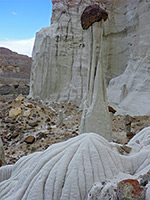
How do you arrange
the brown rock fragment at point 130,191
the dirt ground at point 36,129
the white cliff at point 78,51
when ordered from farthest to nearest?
1. the white cliff at point 78,51
2. the dirt ground at point 36,129
3. the brown rock fragment at point 130,191

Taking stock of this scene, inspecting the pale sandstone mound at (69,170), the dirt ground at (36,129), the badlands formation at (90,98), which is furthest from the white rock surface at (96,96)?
the pale sandstone mound at (69,170)

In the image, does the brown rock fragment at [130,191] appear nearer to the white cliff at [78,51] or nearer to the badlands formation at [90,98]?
the badlands formation at [90,98]

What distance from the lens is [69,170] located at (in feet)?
4.32

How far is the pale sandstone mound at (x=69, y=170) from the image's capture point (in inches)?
48.9

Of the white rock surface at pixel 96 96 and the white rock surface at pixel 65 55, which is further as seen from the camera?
the white rock surface at pixel 65 55

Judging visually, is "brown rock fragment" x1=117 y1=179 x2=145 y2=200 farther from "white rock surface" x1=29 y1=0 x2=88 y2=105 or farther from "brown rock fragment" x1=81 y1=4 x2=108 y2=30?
"white rock surface" x1=29 y1=0 x2=88 y2=105

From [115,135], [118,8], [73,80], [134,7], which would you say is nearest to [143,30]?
[134,7]

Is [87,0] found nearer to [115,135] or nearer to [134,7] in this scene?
[134,7]

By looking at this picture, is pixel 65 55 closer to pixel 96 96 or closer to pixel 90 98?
pixel 90 98

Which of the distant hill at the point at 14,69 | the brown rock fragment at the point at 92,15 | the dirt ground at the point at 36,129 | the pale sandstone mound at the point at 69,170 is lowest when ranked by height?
the dirt ground at the point at 36,129

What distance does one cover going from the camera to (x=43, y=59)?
46.3 feet

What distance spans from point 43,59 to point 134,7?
7321mm

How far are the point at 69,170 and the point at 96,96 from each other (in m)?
3.47

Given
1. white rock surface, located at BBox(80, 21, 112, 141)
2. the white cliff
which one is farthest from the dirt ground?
the white cliff
